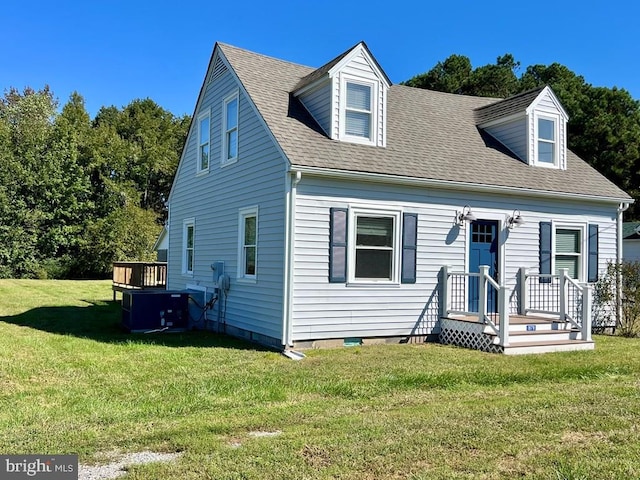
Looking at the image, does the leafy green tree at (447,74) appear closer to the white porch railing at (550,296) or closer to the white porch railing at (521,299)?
the white porch railing at (550,296)

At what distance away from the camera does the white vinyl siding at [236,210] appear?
32.3 feet

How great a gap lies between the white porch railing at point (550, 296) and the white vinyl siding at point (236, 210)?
5.32 metres

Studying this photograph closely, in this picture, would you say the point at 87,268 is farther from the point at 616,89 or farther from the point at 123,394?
the point at 616,89

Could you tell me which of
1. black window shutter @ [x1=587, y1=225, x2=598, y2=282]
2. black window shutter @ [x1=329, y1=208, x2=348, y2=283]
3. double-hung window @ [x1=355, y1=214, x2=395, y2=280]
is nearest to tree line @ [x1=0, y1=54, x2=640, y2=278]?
black window shutter @ [x1=587, y1=225, x2=598, y2=282]

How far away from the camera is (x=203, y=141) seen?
536 inches

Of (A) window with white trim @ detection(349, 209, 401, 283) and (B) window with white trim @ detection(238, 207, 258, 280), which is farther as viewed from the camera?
(B) window with white trim @ detection(238, 207, 258, 280)

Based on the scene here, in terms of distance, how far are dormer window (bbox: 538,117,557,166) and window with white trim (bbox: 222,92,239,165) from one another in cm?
720

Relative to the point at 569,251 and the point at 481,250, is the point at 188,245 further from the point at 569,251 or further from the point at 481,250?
the point at 569,251

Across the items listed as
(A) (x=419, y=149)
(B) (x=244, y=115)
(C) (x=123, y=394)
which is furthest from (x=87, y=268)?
(C) (x=123, y=394)

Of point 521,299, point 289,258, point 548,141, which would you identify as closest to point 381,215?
point 289,258

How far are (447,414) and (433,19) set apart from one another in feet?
45.6

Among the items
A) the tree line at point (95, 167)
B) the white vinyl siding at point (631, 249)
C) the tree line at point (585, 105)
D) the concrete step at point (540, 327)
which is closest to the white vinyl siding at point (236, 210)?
the concrete step at point (540, 327)

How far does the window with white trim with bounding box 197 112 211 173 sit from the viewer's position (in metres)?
13.4

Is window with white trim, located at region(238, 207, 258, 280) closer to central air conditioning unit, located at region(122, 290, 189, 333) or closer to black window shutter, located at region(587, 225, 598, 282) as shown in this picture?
central air conditioning unit, located at region(122, 290, 189, 333)
